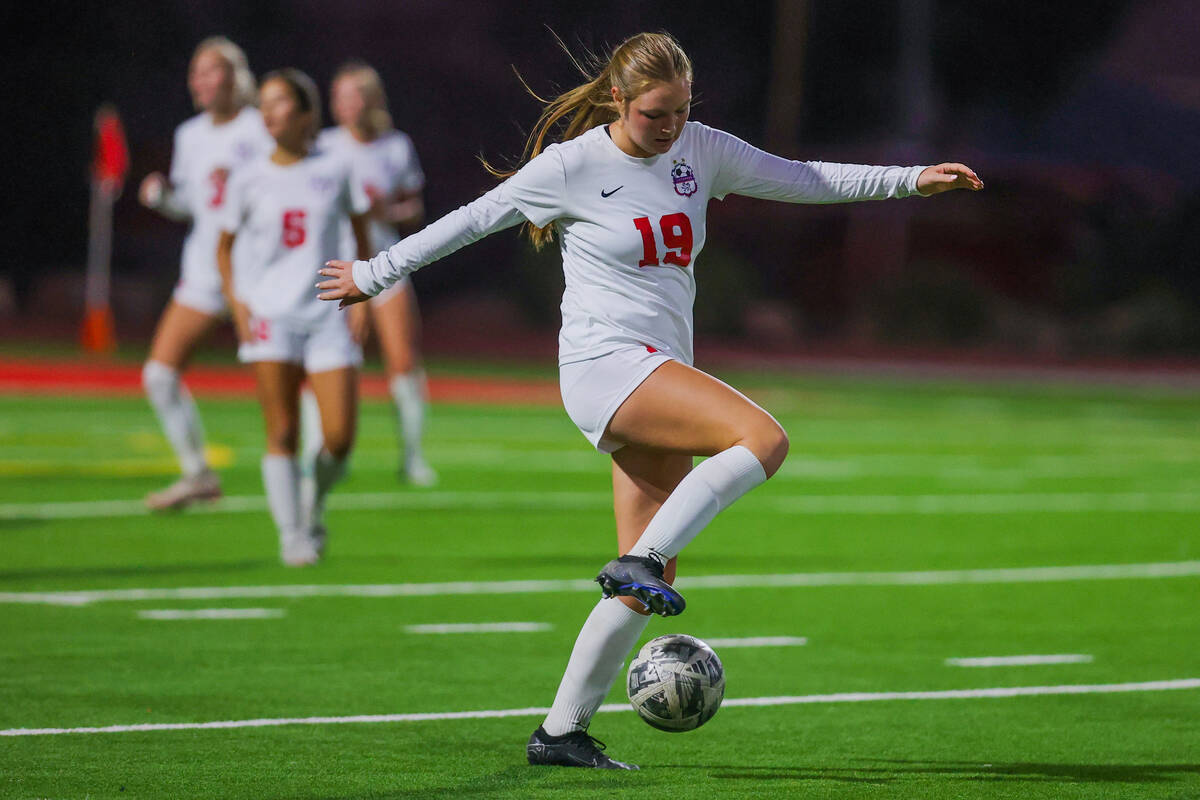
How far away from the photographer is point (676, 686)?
614cm

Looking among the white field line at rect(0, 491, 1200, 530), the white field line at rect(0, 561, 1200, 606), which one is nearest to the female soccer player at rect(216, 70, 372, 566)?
the white field line at rect(0, 561, 1200, 606)

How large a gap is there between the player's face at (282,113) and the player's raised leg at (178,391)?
2497 mm

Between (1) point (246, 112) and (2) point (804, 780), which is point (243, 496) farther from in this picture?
(2) point (804, 780)

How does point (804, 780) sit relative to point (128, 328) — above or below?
above

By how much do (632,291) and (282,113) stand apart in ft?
16.0

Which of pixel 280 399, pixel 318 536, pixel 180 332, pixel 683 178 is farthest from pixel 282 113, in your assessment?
pixel 683 178

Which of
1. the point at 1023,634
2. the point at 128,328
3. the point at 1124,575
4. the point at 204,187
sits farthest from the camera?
the point at 128,328

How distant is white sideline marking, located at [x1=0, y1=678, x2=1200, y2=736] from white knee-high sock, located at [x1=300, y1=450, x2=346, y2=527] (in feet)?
12.4

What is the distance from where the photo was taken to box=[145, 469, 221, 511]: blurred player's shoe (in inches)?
523

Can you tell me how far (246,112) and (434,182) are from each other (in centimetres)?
3807

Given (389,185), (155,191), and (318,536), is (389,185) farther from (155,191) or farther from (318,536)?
(318,536)

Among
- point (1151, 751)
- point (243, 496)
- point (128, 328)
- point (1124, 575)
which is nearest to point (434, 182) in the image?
point (128, 328)

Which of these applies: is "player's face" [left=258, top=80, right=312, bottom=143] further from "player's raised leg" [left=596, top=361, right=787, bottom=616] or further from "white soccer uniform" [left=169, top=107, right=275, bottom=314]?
"player's raised leg" [left=596, top=361, right=787, bottom=616]

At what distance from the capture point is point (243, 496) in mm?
14711
